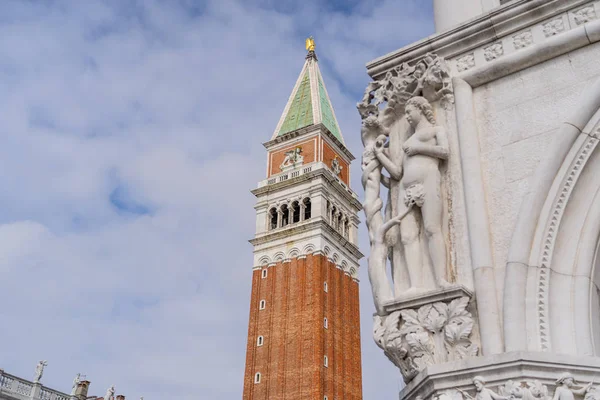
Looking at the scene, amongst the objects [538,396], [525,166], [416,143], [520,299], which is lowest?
[538,396]

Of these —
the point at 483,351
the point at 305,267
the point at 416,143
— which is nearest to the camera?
the point at 483,351

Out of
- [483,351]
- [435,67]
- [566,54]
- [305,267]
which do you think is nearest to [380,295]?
[483,351]

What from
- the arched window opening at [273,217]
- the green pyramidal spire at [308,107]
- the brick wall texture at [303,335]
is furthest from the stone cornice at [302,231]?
the green pyramidal spire at [308,107]

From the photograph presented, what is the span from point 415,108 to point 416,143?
0.98 feet

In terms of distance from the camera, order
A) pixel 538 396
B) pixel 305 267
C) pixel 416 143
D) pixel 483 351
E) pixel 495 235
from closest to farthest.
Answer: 1. pixel 538 396
2. pixel 483 351
3. pixel 495 235
4. pixel 416 143
5. pixel 305 267

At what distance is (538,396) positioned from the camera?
11.4ft

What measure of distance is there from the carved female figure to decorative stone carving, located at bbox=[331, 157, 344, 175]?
4889 centimetres

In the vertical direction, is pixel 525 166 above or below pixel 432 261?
above

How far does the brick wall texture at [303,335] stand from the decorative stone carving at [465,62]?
133ft

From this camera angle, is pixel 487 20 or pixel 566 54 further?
pixel 487 20

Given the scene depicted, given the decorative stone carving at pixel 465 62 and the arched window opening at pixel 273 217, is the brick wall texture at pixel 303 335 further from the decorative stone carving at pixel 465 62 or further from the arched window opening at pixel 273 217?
the decorative stone carving at pixel 465 62

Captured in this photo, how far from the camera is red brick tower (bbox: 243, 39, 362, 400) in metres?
45.5

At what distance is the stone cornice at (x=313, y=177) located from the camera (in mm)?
50750

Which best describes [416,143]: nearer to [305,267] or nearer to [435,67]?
[435,67]
